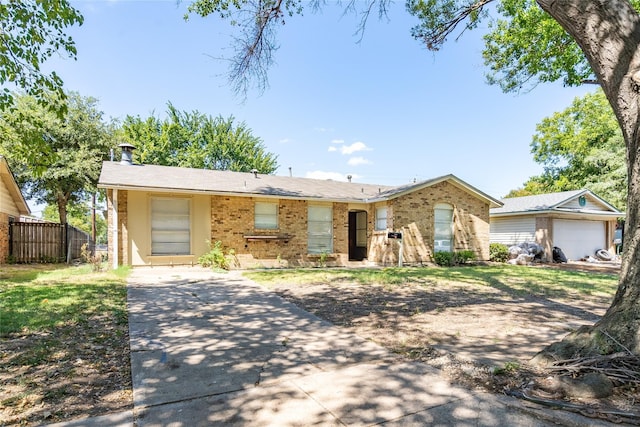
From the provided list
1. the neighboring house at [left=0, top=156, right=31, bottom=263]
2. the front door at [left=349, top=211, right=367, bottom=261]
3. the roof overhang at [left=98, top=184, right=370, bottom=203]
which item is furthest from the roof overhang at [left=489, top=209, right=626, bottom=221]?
the neighboring house at [left=0, top=156, right=31, bottom=263]

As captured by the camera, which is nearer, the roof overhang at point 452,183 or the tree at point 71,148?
the roof overhang at point 452,183

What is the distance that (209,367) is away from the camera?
11.4 feet

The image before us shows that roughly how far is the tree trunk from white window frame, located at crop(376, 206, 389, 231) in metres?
11.2

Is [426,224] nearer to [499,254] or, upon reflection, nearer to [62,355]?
[499,254]

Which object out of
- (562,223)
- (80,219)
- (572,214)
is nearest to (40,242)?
(562,223)

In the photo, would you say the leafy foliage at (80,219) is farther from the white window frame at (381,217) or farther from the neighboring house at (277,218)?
the white window frame at (381,217)

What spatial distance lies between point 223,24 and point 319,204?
7.54 meters

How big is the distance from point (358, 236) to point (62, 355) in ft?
47.4

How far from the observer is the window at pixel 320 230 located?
1437 centimetres

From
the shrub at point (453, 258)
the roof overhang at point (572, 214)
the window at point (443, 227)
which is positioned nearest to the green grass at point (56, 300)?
the shrub at point (453, 258)

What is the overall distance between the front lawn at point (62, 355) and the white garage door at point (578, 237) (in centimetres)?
2092

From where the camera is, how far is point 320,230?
575 inches

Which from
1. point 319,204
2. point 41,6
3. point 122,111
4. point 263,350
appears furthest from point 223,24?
point 122,111

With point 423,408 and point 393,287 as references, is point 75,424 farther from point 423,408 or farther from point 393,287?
point 393,287
